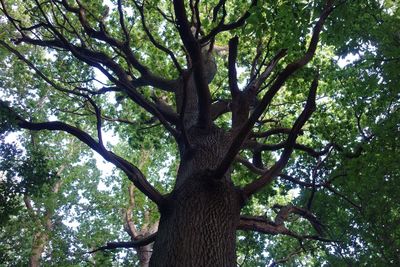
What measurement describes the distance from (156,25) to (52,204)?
30.4 feet

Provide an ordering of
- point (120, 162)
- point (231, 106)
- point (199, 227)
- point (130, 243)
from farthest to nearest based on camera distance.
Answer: point (231, 106) < point (130, 243) < point (120, 162) < point (199, 227)

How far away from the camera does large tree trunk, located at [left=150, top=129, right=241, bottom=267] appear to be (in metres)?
3.47

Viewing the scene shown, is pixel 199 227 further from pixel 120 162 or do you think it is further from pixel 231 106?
pixel 231 106

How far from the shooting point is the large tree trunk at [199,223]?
347 centimetres

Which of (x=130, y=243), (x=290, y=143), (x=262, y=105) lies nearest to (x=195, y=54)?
(x=262, y=105)

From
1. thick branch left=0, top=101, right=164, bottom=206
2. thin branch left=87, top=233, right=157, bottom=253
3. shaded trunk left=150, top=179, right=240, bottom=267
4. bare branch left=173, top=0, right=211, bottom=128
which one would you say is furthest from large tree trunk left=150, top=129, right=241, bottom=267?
bare branch left=173, top=0, right=211, bottom=128

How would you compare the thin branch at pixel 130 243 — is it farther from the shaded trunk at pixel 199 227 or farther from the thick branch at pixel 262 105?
the thick branch at pixel 262 105

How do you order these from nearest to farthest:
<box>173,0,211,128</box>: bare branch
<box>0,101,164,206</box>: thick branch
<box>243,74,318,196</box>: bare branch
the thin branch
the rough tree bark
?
1. <box>243,74,318,196</box>: bare branch
2. the rough tree bark
3. <box>173,0,211,128</box>: bare branch
4. <box>0,101,164,206</box>: thick branch
5. the thin branch

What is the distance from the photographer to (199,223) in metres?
3.76

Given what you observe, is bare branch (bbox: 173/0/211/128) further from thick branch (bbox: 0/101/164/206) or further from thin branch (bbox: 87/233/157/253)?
thin branch (bbox: 87/233/157/253)

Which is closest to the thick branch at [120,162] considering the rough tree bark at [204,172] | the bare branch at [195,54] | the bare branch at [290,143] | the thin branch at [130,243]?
the rough tree bark at [204,172]

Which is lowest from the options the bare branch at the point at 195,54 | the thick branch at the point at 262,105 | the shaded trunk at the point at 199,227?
the shaded trunk at the point at 199,227

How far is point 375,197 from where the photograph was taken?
7.81 metres

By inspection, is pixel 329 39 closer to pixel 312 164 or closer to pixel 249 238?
pixel 312 164
